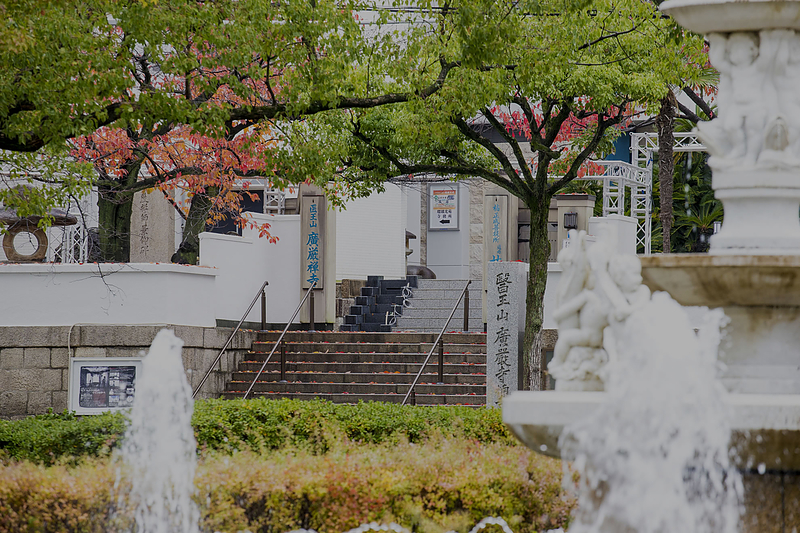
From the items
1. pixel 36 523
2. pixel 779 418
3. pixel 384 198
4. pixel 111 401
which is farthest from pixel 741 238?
pixel 384 198

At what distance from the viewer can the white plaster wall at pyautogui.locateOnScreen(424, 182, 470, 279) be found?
33.6 meters

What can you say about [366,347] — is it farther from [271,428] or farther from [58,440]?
[58,440]

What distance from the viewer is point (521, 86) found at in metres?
13.6

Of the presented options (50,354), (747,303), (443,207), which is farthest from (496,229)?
(747,303)

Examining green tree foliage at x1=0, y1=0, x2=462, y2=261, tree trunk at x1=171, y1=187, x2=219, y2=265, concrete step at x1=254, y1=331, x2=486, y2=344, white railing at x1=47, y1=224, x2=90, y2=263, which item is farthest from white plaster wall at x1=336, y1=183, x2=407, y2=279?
green tree foliage at x1=0, y1=0, x2=462, y2=261

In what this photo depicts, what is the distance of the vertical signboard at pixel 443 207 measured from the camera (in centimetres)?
3347

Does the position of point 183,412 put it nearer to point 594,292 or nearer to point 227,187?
point 594,292

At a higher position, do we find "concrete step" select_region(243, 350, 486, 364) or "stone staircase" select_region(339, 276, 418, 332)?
"stone staircase" select_region(339, 276, 418, 332)

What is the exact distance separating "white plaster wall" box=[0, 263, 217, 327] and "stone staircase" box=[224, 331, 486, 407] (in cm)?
190

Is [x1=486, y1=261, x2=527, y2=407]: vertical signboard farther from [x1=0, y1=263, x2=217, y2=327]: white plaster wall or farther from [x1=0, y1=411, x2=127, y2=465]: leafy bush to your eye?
[x1=0, y1=263, x2=217, y2=327]: white plaster wall

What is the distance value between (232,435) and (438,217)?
76.6 feet

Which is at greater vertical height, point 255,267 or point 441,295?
point 255,267

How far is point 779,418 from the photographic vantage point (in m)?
5.30

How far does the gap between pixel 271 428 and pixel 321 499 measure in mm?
3954
